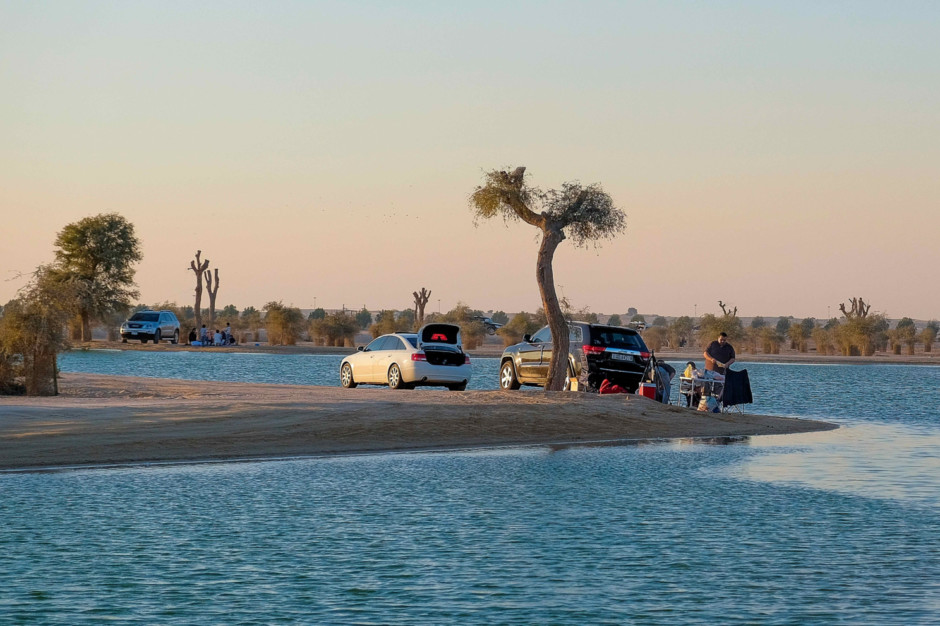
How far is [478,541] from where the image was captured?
38.5 ft

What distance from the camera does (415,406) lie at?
981 inches

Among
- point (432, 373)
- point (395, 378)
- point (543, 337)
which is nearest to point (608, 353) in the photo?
point (543, 337)

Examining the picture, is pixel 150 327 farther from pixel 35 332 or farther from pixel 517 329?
pixel 35 332

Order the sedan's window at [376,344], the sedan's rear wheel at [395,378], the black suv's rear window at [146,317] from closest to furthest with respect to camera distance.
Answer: the sedan's rear wheel at [395,378], the sedan's window at [376,344], the black suv's rear window at [146,317]

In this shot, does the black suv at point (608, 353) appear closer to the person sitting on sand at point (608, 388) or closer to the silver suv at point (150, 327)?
the person sitting on sand at point (608, 388)

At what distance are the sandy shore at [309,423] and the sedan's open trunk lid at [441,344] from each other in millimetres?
2080

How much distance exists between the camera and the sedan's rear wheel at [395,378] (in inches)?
1257

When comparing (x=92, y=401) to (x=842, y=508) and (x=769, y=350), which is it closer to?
(x=842, y=508)

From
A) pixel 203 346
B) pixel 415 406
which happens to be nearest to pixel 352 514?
pixel 415 406

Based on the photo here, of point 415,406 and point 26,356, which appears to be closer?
point 415,406

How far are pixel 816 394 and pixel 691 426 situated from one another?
18.8 m

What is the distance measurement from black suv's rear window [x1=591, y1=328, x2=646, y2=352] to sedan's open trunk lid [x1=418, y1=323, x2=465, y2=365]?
12.7ft

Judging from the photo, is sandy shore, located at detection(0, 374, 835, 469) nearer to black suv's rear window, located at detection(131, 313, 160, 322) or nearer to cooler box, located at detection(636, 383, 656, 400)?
cooler box, located at detection(636, 383, 656, 400)

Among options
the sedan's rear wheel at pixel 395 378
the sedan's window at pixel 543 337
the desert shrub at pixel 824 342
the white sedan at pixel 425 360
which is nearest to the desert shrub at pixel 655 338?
the desert shrub at pixel 824 342
